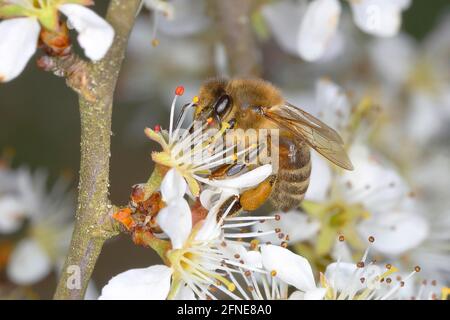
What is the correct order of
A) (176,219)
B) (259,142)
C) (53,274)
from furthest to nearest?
(53,274) < (259,142) < (176,219)

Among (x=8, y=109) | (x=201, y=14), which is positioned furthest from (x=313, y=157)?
(x=8, y=109)

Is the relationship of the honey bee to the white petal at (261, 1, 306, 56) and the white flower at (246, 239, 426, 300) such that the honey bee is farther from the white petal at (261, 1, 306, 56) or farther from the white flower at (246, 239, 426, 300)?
the white petal at (261, 1, 306, 56)

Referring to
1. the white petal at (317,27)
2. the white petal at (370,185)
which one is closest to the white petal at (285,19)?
the white petal at (317,27)

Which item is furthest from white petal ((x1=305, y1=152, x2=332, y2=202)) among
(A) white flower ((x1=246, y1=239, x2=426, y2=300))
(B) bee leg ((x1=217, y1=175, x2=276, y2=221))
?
(B) bee leg ((x1=217, y1=175, x2=276, y2=221))

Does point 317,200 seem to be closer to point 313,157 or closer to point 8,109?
point 313,157

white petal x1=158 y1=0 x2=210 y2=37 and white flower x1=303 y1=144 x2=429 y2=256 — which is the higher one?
white petal x1=158 y1=0 x2=210 y2=37

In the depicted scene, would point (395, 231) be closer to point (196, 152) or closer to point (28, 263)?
point (196, 152)
